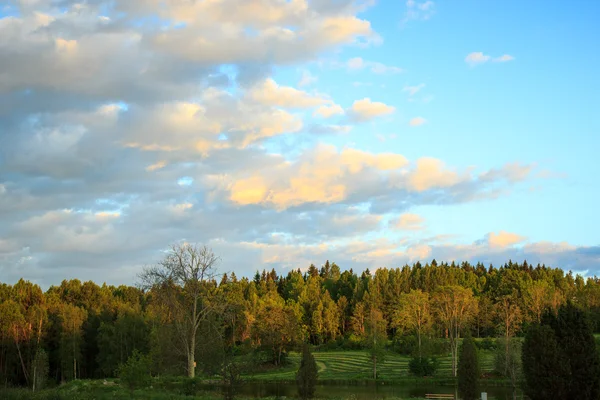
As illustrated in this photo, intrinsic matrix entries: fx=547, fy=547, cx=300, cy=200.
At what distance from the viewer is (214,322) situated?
53.4m

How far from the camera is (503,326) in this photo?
241 feet

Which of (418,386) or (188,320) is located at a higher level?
(188,320)

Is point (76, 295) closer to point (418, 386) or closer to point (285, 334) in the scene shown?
point (285, 334)

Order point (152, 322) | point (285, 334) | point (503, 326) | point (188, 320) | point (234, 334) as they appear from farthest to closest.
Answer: point (234, 334) < point (285, 334) < point (152, 322) < point (503, 326) < point (188, 320)

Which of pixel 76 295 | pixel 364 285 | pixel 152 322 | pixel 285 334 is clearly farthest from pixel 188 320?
pixel 364 285

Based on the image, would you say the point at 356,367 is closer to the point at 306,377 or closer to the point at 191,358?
the point at 191,358

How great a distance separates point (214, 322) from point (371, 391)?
1684cm

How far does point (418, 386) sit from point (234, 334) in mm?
45807

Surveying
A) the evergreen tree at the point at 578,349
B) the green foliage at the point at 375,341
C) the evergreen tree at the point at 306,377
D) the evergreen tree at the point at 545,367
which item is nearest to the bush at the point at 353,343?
the green foliage at the point at 375,341

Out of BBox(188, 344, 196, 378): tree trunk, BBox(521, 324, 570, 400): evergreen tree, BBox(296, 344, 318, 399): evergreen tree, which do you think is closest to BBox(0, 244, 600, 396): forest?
BBox(188, 344, 196, 378): tree trunk

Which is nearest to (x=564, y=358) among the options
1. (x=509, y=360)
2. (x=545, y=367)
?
(x=545, y=367)

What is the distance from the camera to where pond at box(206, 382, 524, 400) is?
155 feet

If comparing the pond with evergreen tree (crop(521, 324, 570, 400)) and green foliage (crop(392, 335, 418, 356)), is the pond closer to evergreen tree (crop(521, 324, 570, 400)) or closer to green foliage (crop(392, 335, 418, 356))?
green foliage (crop(392, 335, 418, 356))

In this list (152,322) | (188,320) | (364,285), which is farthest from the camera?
(364,285)
